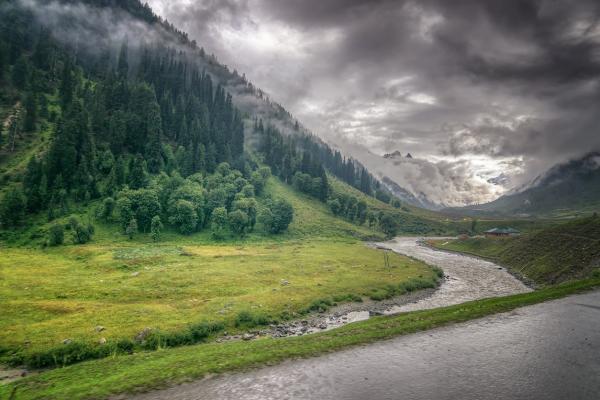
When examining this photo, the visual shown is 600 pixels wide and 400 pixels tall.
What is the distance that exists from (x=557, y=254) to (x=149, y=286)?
323ft

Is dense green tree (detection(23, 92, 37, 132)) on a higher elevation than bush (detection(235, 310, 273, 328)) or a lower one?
higher

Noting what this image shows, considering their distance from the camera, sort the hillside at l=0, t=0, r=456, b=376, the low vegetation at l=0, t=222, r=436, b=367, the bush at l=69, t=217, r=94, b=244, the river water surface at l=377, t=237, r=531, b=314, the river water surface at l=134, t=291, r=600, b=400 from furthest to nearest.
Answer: the bush at l=69, t=217, r=94, b=244, the river water surface at l=377, t=237, r=531, b=314, the hillside at l=0, t=0, r=456, b=376, the low vegetation at l=0, t=222, r=436, b=367, the river water surface at l=134, t=291, r=600, b=400

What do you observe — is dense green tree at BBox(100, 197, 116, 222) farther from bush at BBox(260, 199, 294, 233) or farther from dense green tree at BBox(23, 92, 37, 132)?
dense green tree at BBox(23, 92, 37, 132)

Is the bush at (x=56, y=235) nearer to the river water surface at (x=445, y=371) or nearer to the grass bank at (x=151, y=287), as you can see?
the grass bank at (x=151, y=287)

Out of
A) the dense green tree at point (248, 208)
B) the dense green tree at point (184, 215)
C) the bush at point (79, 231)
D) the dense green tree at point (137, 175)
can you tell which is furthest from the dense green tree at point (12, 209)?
the dense green tree at point (248, 208)

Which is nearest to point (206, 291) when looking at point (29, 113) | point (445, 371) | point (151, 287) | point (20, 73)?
point (151, 287)

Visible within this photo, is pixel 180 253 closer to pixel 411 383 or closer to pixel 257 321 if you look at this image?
pixel 257 321

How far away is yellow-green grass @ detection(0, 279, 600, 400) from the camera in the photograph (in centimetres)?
2119

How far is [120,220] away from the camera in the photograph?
4353 inches

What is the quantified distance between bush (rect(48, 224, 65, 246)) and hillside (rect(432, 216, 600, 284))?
124 m

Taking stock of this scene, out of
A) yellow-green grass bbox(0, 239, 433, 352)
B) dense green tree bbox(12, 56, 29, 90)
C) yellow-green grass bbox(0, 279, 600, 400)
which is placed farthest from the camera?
dense green tree bbox(12, 56, 29, 90)

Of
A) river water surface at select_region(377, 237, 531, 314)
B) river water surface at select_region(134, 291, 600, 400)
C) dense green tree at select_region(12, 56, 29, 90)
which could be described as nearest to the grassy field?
river water surface at select_region(377, 237, 531, 314)

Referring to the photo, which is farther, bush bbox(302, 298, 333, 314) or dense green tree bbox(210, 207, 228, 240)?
dense green tree bbox(210, 207, 228, 240)

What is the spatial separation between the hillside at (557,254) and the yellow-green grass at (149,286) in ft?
93.5
